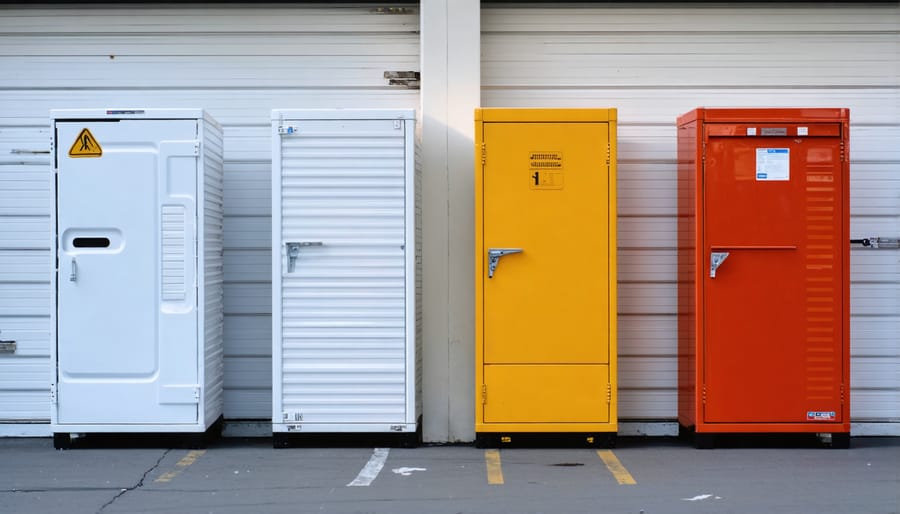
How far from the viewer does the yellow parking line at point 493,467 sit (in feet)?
19.8

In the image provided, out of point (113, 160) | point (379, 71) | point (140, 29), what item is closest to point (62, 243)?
point (113, 160)

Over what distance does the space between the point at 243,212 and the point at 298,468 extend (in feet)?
7.33

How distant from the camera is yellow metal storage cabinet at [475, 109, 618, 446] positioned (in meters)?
6.79

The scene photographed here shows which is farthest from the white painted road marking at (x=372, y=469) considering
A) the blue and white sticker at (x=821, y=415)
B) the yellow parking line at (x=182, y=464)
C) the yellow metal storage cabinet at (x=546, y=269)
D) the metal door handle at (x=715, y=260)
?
the blue and white sticker at (x=821, y=415)

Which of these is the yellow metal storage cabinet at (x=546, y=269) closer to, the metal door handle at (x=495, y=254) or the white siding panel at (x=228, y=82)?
the metal door handle at (x=495, y=254)

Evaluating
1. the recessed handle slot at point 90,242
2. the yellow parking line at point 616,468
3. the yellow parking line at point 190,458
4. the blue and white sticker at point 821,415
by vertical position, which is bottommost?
the yellow parking line at point 190,458

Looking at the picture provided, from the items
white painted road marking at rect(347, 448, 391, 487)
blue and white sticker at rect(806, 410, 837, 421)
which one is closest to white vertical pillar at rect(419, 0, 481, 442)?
white painted road marking at rect(347, 448, 391, 487)

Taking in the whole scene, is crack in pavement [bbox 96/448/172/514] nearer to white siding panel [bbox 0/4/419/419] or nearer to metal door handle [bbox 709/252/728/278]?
white siding panel [bbox 0/4/419/419]

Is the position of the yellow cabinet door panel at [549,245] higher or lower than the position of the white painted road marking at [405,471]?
higher

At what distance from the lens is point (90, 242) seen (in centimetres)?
682

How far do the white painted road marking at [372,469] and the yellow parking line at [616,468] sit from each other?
1.49 metres

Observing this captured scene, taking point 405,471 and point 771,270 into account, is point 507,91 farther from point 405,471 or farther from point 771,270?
point 405,471

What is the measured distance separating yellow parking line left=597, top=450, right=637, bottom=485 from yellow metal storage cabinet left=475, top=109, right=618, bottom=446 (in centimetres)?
18

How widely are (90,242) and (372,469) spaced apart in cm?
254
